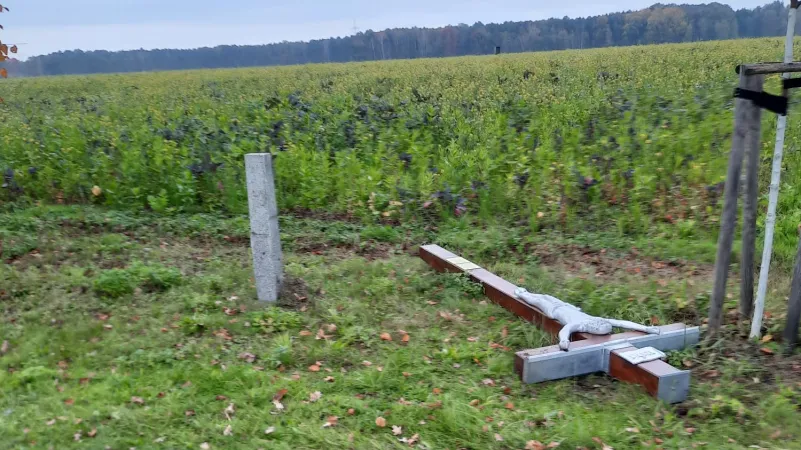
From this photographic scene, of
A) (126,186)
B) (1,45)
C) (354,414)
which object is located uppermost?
(1,45)

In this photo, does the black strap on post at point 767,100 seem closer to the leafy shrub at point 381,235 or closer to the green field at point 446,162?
the green field at point 446,162

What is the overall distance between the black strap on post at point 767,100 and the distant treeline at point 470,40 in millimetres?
51582

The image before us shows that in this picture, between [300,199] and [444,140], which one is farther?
[444,140]

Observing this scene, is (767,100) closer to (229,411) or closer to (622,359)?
(622,359)

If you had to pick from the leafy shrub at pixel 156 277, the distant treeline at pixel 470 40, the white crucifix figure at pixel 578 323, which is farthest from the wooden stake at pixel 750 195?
the distant treeline at pixel 470 40

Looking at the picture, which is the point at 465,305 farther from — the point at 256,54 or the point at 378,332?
the point at 256,54

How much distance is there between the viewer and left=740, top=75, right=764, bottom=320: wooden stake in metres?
3.67

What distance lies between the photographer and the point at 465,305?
15.5 ft

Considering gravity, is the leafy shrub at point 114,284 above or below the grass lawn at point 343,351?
above

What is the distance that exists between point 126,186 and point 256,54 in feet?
302

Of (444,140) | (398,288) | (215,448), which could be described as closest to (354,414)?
(215,448)

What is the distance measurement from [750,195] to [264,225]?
321cm

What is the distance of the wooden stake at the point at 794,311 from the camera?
142 inches

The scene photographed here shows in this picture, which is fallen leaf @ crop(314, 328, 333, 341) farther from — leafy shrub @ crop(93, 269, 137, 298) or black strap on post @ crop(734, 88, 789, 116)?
black strap on post @ crop(734, 88, 789, 116)
